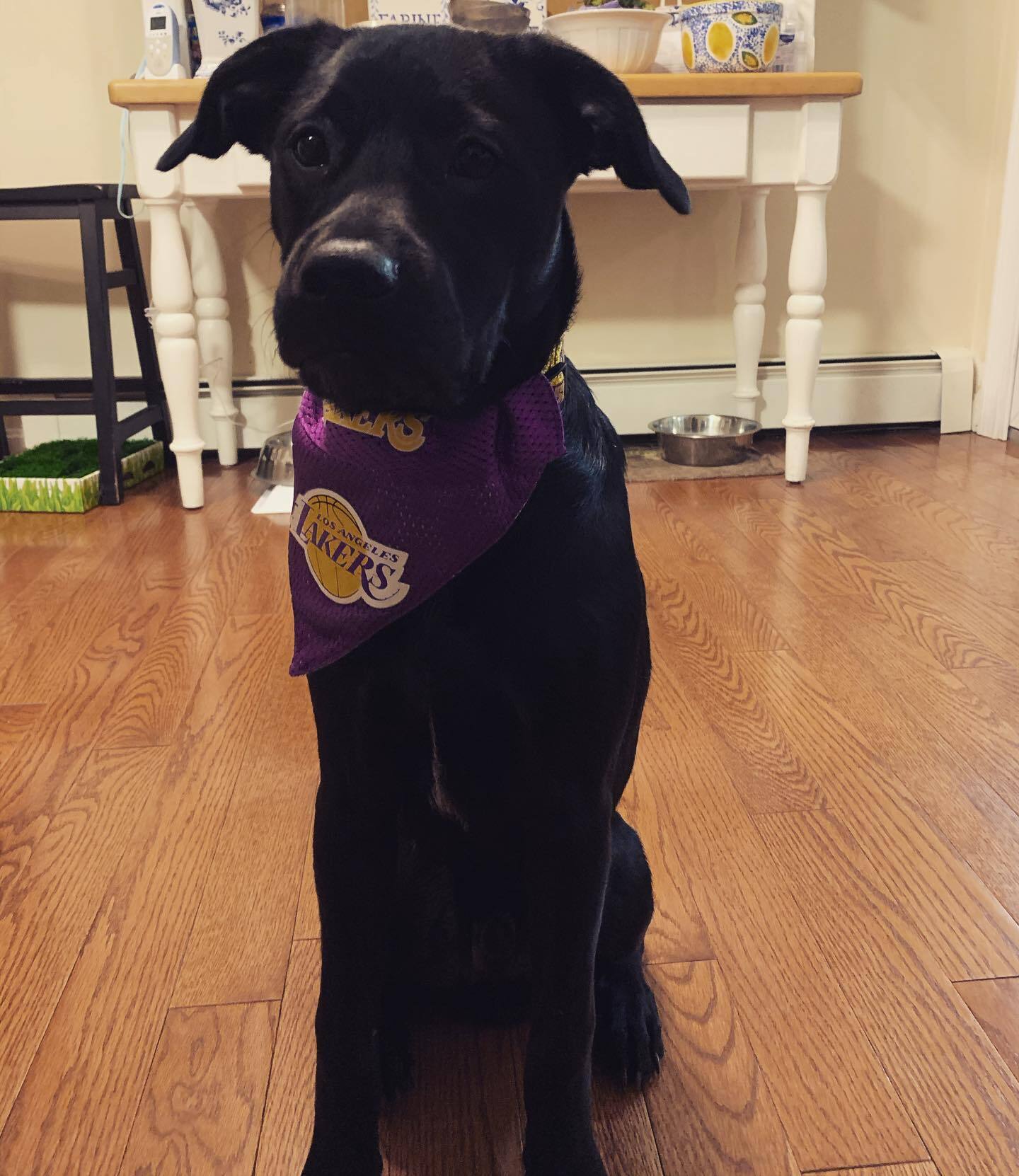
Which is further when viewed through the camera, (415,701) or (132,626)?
(132,626)

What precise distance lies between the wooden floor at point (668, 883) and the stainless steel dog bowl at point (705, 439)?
0.79m

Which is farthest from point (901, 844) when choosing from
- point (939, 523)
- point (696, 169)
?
point (696, 169)

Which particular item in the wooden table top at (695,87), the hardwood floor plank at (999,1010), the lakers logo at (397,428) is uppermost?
the wooden table top at (695,87)

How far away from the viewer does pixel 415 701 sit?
805 millimetres

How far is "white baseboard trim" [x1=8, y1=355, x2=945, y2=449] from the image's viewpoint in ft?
10.4

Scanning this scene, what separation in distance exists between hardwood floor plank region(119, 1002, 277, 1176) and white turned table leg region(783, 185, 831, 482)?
2.13 m

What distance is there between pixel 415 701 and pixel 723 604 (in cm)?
126

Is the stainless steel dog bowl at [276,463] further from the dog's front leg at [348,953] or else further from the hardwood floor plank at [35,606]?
the dog's front leg at [348,953]

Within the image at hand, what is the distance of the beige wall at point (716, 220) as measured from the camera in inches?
116

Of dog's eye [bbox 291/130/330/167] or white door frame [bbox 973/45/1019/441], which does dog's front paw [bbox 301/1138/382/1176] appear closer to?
dog's eye [bbox 291/130/330/167]

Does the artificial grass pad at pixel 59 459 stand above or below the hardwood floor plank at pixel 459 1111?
above

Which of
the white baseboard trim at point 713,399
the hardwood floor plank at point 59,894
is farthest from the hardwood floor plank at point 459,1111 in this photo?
the white baseboard trim at point 713,399

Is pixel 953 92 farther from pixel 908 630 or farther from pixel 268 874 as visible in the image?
pixel 268 874

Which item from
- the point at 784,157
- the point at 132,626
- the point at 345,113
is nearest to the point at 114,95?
the point at 132,626
